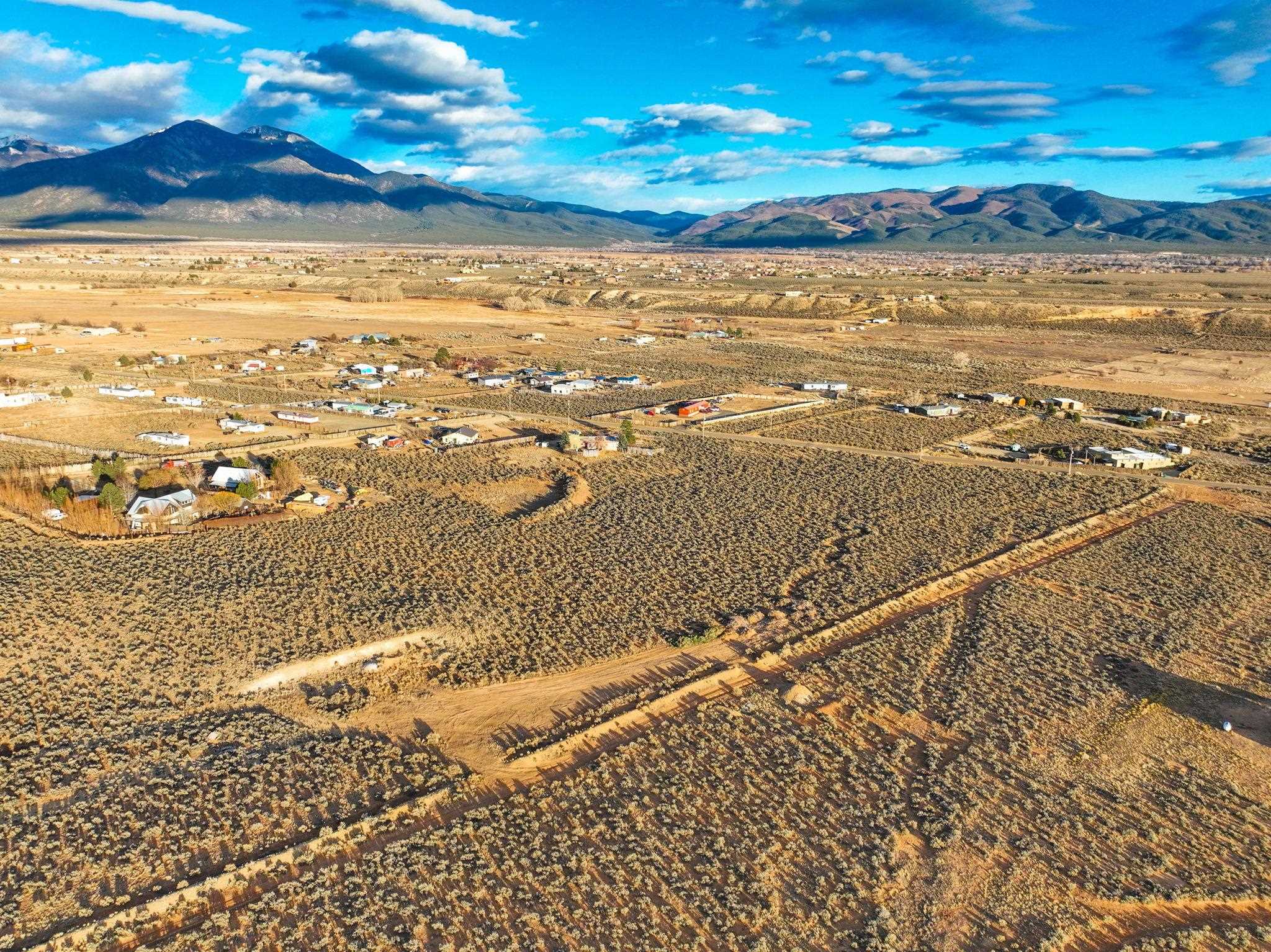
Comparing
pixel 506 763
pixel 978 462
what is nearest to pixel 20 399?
pixel 506 763

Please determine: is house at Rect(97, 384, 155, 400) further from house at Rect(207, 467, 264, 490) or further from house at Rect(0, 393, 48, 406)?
house at Rect(207, 467, 264, 490)

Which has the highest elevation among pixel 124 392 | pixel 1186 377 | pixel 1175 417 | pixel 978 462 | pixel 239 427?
pixel 1186 377

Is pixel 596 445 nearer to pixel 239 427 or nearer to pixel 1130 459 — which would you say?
pixel 239 427

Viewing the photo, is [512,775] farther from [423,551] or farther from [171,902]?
[423,551]

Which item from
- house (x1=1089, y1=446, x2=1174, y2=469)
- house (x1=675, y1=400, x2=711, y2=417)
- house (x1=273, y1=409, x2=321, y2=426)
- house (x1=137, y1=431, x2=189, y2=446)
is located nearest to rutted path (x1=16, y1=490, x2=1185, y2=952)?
house (x1=1089, y1=446, x2=1174, y2=469)

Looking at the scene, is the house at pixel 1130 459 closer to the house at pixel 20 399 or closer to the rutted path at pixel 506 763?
the rutted path at pixel 506 763
